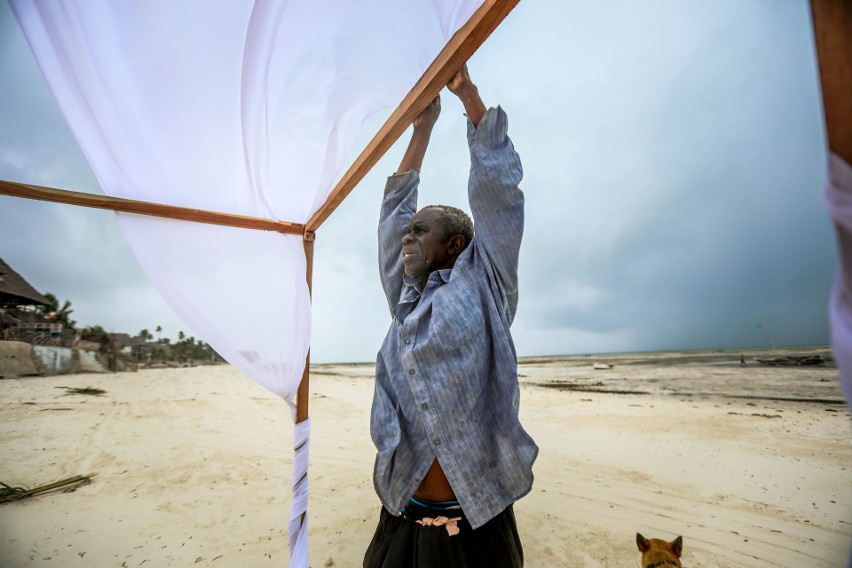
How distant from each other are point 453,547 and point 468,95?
72.5 inches

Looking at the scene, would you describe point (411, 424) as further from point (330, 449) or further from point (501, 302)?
point (330, 449)

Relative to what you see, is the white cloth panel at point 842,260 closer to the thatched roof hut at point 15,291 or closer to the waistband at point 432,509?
the waistband at point 432,509

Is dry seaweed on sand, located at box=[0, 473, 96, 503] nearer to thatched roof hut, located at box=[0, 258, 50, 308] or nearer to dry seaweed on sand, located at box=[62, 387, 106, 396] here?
dry seaweed on sand, located at box=[62, 387, 106, 396]

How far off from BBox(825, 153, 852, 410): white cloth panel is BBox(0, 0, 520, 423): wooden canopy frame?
114cm

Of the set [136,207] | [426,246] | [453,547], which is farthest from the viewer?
[136,207]

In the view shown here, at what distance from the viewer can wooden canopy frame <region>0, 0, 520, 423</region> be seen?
1.37 meters

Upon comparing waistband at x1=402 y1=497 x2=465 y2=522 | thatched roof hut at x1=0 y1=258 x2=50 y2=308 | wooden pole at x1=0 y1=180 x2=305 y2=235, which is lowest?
waistband at x1=402 y1=497 x2=465 y2=522

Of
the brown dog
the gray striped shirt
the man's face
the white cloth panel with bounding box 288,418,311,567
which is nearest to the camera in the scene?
the gray striped shirt

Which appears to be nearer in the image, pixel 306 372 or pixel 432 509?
pixel 432 509

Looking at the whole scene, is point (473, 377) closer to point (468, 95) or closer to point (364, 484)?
point (468, 95)

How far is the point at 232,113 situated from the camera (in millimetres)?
1985

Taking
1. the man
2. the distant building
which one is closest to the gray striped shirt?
the man

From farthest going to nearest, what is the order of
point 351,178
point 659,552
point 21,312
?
point 21,312
point 659,552
point 351,178

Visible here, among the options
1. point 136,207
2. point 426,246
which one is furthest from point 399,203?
point 136,207
